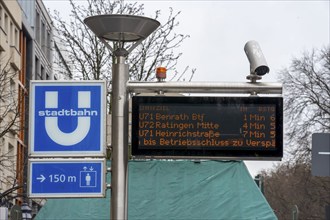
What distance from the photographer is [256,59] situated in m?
11.9

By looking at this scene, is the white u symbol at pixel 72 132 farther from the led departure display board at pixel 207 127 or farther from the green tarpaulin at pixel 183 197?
Result: the green tarpaulin at pixel 183 197

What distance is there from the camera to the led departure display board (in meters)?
11.8

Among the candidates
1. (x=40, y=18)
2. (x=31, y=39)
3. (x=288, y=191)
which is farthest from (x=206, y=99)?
(x=288, y=191)

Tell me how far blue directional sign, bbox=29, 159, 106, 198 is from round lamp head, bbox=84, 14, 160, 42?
138 cm

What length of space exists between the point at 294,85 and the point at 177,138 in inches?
1997

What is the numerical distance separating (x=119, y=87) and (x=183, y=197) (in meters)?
9.63

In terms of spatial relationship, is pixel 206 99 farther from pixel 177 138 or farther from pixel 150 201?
pixel 150 201

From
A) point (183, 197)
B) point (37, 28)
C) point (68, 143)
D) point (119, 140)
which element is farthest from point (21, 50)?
point (119, 140)

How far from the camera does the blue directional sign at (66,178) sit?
11.7 metres

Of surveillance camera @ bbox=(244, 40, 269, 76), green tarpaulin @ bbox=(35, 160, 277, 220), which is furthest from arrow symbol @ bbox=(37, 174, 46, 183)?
green tarpaulin @ bbox=(35, 160, 277, 220)

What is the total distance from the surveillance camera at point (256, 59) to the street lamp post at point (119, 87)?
107 cm

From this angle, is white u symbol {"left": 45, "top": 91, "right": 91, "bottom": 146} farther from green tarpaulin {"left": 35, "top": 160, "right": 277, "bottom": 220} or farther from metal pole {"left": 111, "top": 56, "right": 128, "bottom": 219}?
green tarpaulin {"left": 35, "top": 160, "right": 277, "bottom": 220}

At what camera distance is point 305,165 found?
62.8m

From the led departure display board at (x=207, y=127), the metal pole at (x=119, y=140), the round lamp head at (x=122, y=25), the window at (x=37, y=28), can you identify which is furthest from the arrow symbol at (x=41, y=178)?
the window at (x=37, y=28)
